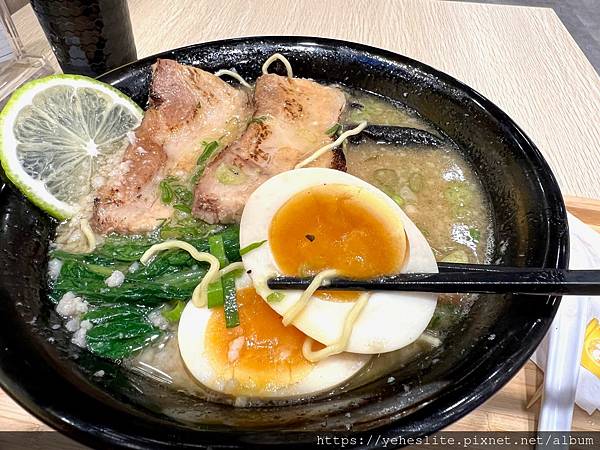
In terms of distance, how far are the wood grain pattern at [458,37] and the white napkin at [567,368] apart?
0.85 m

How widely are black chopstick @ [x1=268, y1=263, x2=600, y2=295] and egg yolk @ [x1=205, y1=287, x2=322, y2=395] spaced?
9 centimetres

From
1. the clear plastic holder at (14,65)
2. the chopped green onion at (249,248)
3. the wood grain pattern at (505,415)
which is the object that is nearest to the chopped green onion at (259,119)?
the chopped green onion at (249,248)

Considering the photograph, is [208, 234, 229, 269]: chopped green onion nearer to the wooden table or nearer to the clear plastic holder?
the wooden table

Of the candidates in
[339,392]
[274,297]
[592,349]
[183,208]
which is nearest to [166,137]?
[183,208]

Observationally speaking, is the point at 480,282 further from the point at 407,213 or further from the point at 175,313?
the point at 175,313

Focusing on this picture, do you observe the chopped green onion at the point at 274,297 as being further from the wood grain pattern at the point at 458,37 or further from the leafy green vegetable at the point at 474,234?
the wood grain pattern at the point at 458,37

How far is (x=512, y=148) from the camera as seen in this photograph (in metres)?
1.34

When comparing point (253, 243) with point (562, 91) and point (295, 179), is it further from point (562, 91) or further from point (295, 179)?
point (562, 91)

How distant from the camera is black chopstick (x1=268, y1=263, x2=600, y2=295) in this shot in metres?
0.93

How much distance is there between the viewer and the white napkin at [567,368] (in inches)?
43.8

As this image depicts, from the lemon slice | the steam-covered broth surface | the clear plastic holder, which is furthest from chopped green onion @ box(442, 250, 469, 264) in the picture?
the clear plastic holder

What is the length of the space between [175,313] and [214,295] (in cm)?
13

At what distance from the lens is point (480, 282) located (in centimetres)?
97

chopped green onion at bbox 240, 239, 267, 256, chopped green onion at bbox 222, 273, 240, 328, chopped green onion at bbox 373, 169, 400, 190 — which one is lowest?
chopped green onion at bbox 222, 273, 240, 328
